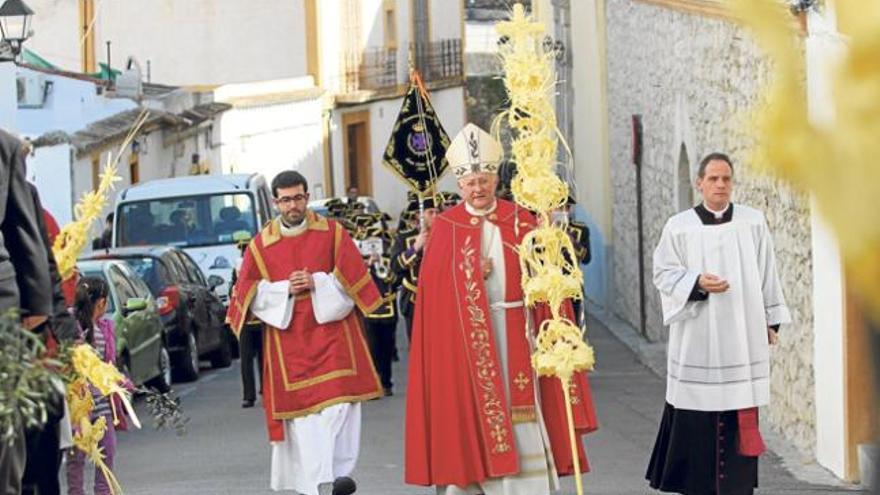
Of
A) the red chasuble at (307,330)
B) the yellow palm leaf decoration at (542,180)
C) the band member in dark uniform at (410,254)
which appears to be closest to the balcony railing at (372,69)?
the band member in dark uniform at (410,254)

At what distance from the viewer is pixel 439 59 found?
59.8m

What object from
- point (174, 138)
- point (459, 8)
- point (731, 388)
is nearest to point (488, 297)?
point (731, 388)

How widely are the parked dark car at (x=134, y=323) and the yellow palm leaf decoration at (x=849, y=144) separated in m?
14.9

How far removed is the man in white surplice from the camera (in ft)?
32.7

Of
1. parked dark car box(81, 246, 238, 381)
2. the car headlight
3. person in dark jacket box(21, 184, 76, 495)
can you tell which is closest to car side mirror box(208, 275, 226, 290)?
parked dark car box(81, 246, 238, 381)

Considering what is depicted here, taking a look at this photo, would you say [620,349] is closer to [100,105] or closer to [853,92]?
[100,105]

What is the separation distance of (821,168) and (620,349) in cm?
2115

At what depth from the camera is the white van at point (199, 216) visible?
84.8ft

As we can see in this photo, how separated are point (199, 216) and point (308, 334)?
1556cm

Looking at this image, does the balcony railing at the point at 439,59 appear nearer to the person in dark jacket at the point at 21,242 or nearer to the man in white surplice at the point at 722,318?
the man in white surplice at the point at 722,318

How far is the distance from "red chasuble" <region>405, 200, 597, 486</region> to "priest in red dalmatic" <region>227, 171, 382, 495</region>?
4.02 ft

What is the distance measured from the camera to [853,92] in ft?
6.89

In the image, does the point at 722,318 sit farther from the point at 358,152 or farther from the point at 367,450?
the point at 358,152

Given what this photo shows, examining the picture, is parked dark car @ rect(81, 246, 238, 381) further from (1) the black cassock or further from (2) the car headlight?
(1) the black cassock
